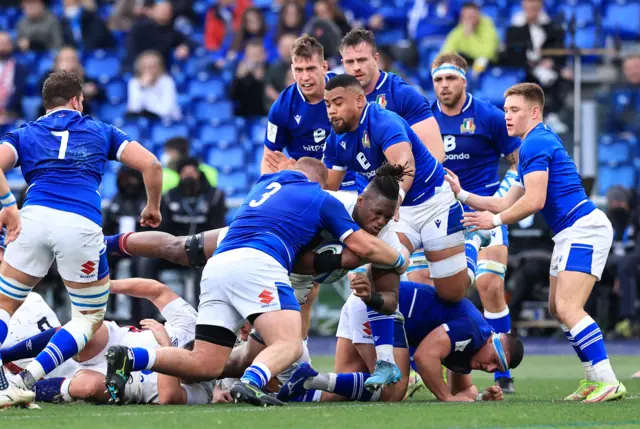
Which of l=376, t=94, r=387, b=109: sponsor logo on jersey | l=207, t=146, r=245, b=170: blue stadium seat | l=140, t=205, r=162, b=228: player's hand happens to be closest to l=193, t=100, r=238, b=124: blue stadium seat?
l=207, t=146, r=245, b=170: blue stadium seat

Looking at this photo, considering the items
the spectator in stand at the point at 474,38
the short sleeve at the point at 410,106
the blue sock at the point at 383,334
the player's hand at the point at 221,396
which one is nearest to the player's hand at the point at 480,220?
the blue sock at the point at 383,334

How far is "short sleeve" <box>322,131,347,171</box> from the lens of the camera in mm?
8969

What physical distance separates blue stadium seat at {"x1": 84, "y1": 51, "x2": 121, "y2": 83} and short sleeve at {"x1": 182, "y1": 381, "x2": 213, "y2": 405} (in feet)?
39.1

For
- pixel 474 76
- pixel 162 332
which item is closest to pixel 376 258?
pixel 162 332

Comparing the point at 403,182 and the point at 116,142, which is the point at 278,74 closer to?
the point at 403,182

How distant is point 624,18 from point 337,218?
1141 centimetres

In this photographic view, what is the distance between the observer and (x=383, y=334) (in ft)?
26.8

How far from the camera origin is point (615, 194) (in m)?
15.2

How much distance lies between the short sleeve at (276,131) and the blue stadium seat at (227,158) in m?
7.53

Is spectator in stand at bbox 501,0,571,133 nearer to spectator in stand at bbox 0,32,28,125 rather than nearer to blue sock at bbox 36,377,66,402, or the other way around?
spectator in stand at bbox 0,32,28,125

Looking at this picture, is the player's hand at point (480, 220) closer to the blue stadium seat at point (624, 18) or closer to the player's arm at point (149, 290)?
the player's arm at point (149, 290)

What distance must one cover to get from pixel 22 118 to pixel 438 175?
36.5 feet

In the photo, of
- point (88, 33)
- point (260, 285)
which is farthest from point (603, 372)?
point (88, 33)

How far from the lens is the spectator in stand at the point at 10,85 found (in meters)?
18.5
